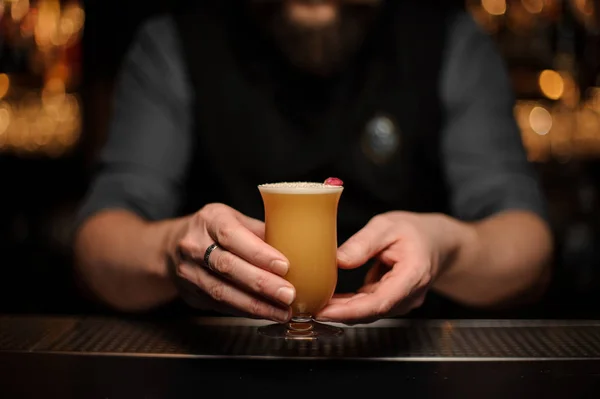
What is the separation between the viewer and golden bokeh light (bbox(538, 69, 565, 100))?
11.6 feet

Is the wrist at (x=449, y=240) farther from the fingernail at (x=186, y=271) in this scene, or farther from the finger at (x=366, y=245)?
the fingernail at (x=186, y=271)

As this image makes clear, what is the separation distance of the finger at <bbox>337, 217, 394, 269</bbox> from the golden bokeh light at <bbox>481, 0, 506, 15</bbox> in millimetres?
2432

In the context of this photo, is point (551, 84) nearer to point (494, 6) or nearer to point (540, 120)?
point (540, 120)

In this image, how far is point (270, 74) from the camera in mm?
2342

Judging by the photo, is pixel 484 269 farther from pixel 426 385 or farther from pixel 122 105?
pixel 122 105

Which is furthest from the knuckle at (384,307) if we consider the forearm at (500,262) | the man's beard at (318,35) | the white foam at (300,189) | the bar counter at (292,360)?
the man's beard at (318,35)

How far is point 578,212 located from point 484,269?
6.31 ft

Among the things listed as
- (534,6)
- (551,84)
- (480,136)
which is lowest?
(480,136)

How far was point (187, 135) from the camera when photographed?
233 cm

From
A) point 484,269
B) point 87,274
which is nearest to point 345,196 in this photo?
point 484,269

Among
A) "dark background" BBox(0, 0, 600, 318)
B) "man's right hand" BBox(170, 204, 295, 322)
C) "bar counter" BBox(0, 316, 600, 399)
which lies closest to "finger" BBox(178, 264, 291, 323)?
"man's right hand" BBox(170, 204, 295, 322)

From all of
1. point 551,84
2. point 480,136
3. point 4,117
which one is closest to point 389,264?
point 480,136

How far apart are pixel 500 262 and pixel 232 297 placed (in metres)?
0.86

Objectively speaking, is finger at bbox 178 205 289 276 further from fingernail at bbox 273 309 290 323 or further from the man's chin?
the man's chin
